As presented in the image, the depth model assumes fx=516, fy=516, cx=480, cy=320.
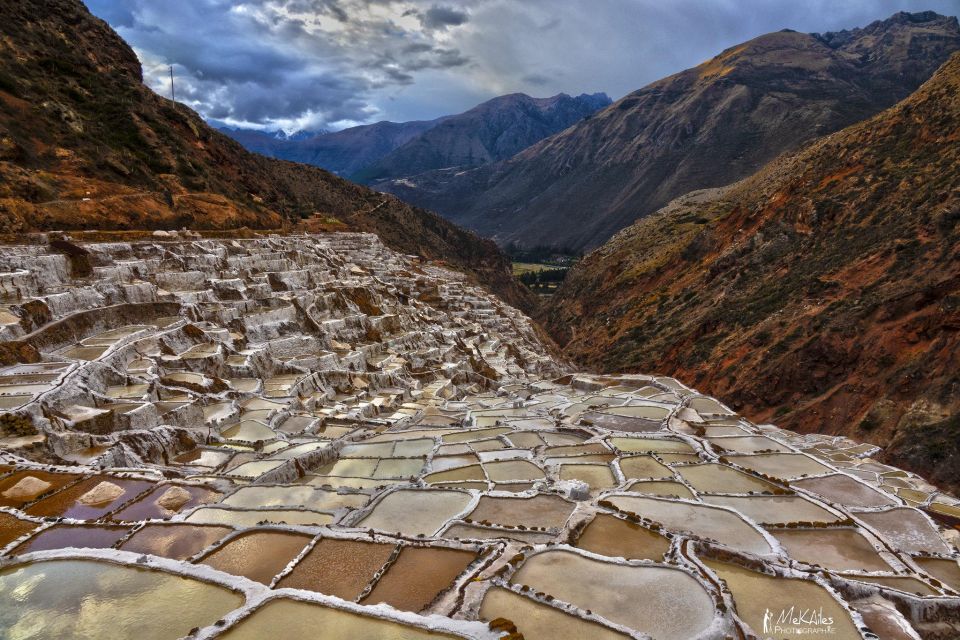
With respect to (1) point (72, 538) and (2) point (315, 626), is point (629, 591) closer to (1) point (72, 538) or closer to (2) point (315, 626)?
(2) point (315, 626)

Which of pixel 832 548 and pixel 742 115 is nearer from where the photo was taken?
pixel 832 548

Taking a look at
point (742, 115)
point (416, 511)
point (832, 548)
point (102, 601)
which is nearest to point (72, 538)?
point (102, 601)

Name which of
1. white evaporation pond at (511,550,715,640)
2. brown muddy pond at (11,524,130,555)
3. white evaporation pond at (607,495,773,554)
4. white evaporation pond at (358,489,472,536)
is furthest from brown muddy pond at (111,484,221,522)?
white evaporation pond at (607,495,773,554)

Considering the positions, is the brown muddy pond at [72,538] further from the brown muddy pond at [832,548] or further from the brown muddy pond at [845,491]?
the brown muddy pond at [845,491]

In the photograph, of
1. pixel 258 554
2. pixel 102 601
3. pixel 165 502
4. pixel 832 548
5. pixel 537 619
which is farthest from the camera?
pixel 165 502

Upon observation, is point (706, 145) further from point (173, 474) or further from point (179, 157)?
point (173, 474)

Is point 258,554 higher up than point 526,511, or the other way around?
point 258,554

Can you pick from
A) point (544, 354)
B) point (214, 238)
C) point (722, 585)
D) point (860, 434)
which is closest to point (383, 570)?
point (722, 585)
